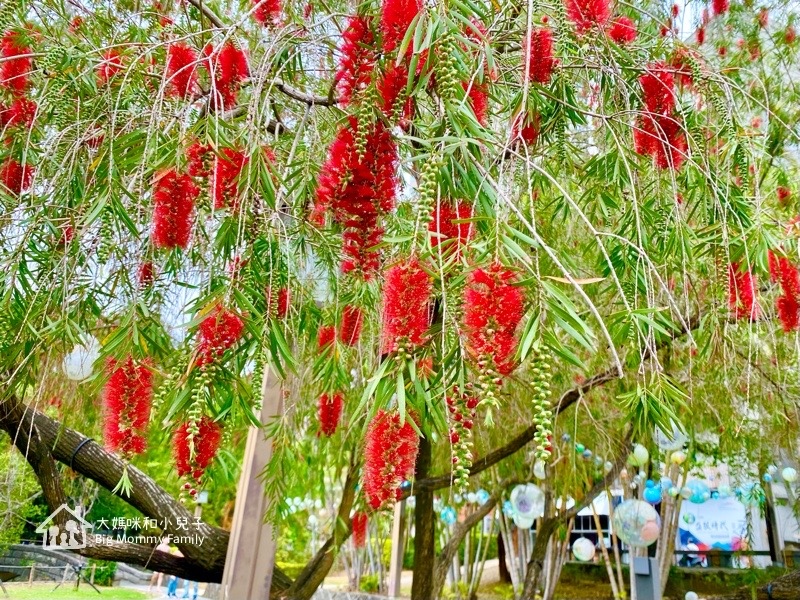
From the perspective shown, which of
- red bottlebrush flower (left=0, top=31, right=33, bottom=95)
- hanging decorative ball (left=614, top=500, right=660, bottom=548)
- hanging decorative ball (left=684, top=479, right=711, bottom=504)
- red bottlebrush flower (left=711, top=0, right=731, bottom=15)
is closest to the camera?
red bottlebrush flower (left=0, top=31, right=33, bottom=95)

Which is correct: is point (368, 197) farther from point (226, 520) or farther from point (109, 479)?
point (226, 520)

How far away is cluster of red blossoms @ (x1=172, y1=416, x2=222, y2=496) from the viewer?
764 mm

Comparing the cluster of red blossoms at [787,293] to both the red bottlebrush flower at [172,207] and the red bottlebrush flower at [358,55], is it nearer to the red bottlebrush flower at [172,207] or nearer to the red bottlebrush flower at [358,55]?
the red bottlebrush flower at [358,55]

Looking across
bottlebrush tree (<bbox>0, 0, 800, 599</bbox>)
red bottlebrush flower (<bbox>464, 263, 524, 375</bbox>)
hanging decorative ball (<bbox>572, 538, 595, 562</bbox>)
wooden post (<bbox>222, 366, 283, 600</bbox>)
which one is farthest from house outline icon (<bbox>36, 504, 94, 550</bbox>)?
hanging decorative ball (<bbox>572, 538, 595, 562</bbox>)

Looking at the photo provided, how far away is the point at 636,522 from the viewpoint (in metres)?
2.99

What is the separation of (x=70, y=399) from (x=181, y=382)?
1.19 m

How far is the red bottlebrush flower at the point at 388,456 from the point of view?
2.25ft

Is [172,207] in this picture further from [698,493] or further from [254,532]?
[698,493]

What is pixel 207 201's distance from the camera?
86cm

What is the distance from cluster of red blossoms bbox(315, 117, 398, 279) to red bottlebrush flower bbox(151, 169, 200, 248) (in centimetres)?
20

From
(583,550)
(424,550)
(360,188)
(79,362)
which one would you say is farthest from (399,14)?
(583,550)

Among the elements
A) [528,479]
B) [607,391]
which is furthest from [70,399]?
[528,479]

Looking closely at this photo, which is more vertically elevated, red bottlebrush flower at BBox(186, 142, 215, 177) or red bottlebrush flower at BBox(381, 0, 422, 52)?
red bottlebrush flower at BBox(381, 0, 422, 52)

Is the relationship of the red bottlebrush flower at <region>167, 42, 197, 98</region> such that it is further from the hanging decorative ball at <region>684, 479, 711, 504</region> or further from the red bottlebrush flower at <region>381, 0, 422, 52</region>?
the hanging decorative ball at <region>684, 479, 711, 504</region>
